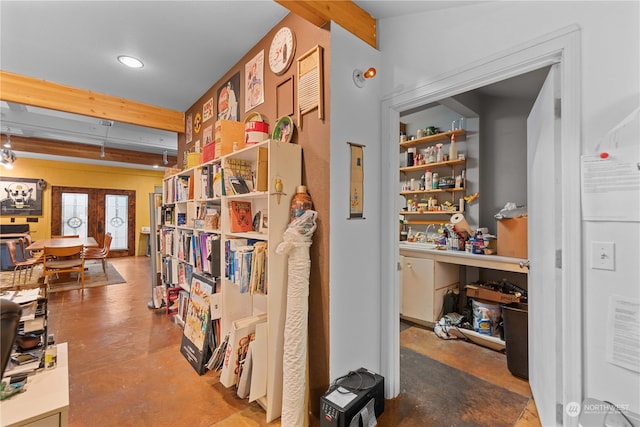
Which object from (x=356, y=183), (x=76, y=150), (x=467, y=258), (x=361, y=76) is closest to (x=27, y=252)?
(x=76, y=150)

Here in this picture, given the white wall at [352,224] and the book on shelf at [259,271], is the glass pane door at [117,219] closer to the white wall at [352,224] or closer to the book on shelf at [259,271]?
the book on shelf at [259,271]

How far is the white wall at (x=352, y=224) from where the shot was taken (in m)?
1.72

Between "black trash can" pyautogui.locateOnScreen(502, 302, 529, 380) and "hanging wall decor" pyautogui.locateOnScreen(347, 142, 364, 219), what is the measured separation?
1.48m

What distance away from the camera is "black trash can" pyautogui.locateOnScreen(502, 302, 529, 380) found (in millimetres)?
2145

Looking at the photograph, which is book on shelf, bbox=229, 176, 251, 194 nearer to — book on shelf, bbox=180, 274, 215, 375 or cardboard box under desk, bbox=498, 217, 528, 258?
book on shelf, bbox=180, 274, 215, 375

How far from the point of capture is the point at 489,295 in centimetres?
264

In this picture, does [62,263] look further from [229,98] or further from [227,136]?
[227,136]

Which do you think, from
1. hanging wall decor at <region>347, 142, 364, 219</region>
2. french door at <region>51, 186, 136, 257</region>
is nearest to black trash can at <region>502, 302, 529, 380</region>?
hanging wall decor at <region>347, 142, 364, 219</region>

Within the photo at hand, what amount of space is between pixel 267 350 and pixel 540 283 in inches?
66.0

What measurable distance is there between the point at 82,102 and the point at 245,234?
114 inches

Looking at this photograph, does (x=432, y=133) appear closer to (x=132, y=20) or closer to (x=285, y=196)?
(x=285, y=196)

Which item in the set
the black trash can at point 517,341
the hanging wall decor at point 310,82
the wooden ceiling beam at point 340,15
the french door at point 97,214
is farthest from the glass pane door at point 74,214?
the black trash can at point 517,341

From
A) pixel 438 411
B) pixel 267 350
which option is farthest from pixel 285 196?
pixel 438 411

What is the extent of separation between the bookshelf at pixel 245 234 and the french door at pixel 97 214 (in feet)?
22.1
